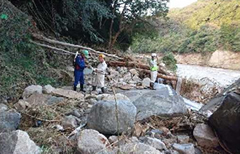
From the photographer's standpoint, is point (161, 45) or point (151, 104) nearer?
point (151, 104)

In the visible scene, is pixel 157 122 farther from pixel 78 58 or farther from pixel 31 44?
pixel 31 44

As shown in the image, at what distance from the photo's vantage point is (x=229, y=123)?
8.79 ft

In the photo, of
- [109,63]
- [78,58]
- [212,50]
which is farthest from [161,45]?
[78,58]

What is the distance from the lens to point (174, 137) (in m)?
3.01

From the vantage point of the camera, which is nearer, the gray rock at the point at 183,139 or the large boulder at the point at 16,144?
the large boulder at the point at 16,144

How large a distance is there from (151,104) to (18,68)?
3.64 m

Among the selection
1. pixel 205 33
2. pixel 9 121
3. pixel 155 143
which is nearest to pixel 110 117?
pixel 155 143

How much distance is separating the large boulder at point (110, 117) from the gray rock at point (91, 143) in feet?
1.06

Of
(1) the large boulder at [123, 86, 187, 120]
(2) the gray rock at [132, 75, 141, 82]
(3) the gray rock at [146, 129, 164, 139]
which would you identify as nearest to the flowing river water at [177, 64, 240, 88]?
(2) the gray rock at [132, 75, 141, 82]

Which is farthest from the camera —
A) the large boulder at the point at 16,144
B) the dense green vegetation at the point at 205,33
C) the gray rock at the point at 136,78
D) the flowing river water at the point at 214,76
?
the dense green vegetation at the point at 205,33

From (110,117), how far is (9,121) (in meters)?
1.28

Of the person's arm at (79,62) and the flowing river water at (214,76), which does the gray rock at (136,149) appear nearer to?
the person's arm at (79,62)

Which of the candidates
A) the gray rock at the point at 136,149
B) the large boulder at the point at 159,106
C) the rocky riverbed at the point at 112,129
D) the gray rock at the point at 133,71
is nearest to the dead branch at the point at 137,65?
the gray rock at the point at 133,71

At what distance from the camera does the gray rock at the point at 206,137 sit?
285cm
